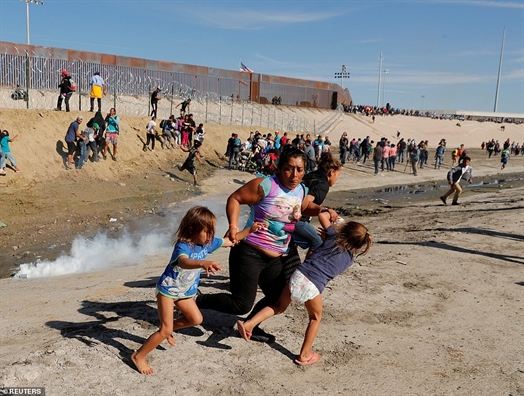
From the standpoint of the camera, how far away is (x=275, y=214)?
13.8 ft

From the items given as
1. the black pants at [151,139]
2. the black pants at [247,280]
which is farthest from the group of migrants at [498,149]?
the black pants at [247,280]

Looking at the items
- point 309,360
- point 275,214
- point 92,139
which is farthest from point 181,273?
point 92,139

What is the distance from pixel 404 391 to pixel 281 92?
137 feet

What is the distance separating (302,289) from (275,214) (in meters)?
0.66

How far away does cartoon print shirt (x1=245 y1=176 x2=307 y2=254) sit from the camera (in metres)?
4.20

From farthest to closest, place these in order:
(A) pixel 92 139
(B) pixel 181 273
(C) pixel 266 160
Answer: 1. (C) pixel 266 160
2. (A) pixel 92 139
3. (B) pixel 181 273

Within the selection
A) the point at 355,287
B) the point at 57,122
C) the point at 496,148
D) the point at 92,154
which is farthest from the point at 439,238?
the point at 496,148

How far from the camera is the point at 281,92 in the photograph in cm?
4438

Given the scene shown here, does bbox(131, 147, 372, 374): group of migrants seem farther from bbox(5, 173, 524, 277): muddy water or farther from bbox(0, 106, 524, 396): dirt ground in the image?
bbox(5, 173, 524, 277): muddy water

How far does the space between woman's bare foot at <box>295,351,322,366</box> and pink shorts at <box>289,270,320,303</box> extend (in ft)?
1.97

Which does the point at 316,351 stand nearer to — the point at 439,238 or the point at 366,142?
the point at 439,238

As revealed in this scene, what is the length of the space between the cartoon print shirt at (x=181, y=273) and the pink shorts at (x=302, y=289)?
2.30ft

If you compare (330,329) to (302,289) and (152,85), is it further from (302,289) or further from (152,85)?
(152,85)

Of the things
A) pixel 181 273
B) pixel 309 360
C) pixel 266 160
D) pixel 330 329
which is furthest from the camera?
pixel 266 160
